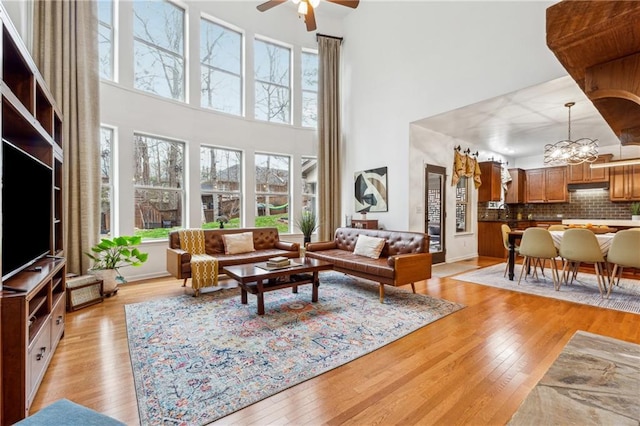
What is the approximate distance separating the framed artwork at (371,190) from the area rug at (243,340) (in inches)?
95.1

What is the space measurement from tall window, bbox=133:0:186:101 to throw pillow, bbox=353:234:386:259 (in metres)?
4.22

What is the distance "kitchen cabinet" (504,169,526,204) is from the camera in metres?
7.98

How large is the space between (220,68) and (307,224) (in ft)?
12.0

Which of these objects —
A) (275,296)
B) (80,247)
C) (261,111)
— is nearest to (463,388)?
(275,296)

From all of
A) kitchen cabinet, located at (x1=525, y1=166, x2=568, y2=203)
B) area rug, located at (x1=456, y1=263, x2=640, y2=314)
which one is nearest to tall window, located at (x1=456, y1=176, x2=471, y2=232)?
area rug, located at (x1=456, y1=263, x2=640, y2=314)

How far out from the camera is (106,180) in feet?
15.3

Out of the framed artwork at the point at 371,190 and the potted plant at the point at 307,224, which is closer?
the framed artwork at the point at 371,190

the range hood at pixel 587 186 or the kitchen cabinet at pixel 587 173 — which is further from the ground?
the kitchen cabinet at pixel 587 173

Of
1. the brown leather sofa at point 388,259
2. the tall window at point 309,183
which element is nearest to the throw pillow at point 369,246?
→ the brown leather sofa at point 388,259

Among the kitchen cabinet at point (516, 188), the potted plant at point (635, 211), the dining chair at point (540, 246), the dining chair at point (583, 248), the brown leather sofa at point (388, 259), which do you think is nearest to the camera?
the brown leather sofa at point (388, 259)

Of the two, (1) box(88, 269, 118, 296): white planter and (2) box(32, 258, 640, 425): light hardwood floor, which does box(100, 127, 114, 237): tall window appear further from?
(2) box(32, 258, 640, 425): light hardwood floor

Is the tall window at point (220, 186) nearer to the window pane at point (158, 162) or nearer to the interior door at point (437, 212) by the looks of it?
the window pane at point (158, 162)

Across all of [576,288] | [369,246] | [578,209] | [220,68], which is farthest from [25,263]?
[578,209]

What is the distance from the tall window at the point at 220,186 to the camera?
5.72m
